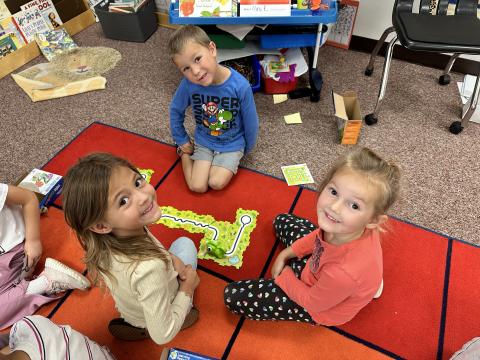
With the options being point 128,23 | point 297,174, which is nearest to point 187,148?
point 297,174

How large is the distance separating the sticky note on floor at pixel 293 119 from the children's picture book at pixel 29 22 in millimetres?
1923

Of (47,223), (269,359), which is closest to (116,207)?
(269,359)

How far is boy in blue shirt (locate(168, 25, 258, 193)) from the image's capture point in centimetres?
130

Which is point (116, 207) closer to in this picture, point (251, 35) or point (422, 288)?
point (422, 288)

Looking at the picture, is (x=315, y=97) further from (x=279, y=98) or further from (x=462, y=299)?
(x=462, y=299)

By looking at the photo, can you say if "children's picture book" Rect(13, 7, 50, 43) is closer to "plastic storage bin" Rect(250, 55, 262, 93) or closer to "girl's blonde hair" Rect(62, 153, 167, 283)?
"plastic storage bin" Rect(250, 55, 262, 93)

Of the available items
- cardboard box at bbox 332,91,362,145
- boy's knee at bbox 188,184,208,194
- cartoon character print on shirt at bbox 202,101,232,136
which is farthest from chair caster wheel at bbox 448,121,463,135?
boy's knee at bbox 188,184,208,194

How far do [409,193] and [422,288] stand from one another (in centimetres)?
45

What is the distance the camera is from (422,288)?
1.27 meters

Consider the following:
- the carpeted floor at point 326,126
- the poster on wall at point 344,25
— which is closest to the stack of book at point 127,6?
the carpeted floor at point 326,126

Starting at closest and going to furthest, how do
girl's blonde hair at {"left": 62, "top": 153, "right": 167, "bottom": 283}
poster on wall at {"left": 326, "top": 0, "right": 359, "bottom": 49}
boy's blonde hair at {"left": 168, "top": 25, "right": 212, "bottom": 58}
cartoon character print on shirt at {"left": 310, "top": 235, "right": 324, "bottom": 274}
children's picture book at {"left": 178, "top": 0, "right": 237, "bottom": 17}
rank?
girl's blonde hair at {"left": 62, "top": 153, "right": 167, "bottom": 283} → cartoon character print on shirt at {"left": 310, "top": 235, "right": 324, "bottom": 274} → boy's blonde hair at {"left": 168, "top": 25, "right": 212, "bottom": 58} → children's picture book at {"left": 178, "top": 0, "right": 237, "bottom": 17} → poster on wall at {"left": 326, "top": 0, "right": 359, "bottom": 49}

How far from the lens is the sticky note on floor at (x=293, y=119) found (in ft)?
6.35

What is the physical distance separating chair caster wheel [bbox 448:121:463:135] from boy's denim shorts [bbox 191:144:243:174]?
3.65ft

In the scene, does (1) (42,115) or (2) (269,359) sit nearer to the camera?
(2) (269,359)
